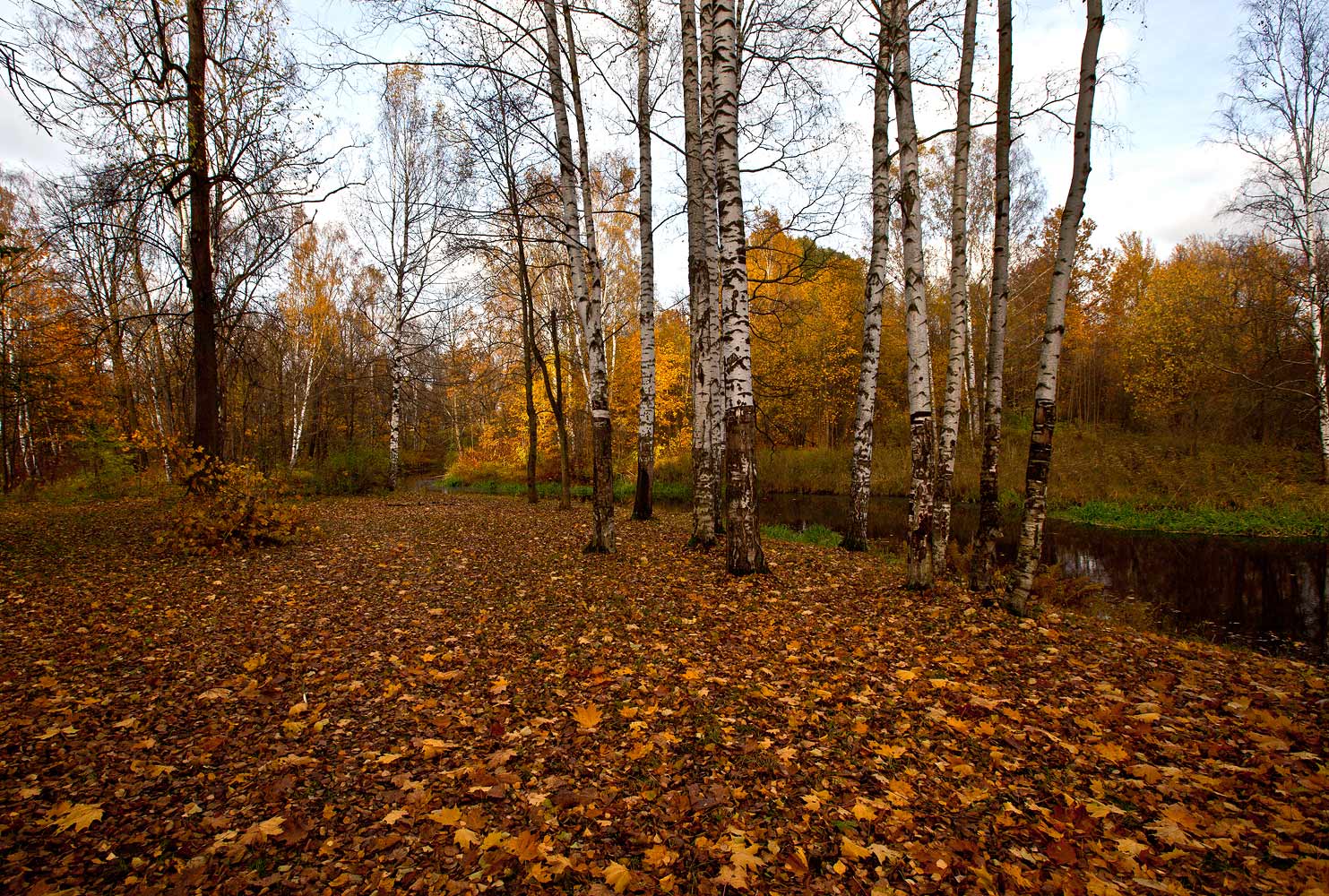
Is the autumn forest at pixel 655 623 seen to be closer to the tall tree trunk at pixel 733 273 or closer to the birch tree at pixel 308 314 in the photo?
the tall tree trunk at pixel 733 273

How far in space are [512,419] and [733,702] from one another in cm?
2365

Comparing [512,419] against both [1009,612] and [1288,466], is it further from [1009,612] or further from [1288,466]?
[1288,466]

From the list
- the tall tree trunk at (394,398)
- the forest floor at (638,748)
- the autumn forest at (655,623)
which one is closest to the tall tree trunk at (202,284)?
the autumn forest at (655,623)

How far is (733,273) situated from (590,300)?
2.62m

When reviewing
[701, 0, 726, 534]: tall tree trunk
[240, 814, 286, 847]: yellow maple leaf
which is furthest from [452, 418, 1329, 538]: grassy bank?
[240, 814, 286, 847]: yellow maple leaf

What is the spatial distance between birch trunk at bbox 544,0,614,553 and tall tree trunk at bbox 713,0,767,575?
1930mm

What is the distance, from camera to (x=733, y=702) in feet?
12.0

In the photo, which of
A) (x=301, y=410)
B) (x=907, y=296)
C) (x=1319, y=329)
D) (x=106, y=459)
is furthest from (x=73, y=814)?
(x=1319, y=329)

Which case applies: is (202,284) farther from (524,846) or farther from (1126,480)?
(1126,480)

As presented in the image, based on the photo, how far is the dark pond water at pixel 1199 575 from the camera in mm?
7043

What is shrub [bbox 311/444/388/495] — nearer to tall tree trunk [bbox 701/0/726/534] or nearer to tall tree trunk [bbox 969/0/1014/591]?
tall tree trunk [bbox 701/0/726/534]

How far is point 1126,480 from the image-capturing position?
57.3 ft

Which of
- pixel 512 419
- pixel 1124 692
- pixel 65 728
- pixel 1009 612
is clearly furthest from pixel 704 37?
pixel 512 419

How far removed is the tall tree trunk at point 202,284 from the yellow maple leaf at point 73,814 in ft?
24.1
